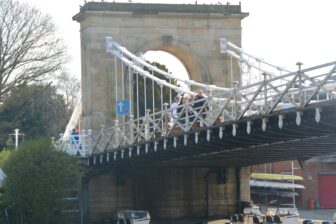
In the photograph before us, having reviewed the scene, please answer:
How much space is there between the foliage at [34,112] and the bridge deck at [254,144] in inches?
423

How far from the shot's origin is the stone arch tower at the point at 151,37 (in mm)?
56844

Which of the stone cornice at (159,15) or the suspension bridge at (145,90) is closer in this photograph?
the suspension bridge at (145,90)

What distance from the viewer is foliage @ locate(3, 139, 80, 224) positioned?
4862cm

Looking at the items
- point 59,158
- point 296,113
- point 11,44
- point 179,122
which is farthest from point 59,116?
point 296,113

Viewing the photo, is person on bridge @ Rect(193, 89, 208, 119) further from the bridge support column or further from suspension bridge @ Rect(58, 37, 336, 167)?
the bridge support column

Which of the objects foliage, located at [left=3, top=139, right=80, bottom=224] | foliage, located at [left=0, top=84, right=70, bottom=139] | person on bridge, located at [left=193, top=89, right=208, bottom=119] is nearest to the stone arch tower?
foliage, located at [left=0, top=84, right=70, bottom=139]

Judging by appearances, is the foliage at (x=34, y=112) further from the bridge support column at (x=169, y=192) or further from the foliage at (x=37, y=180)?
the foliage at (x=37, y=180)

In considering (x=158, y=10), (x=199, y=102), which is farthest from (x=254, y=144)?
(x=158, y=10)

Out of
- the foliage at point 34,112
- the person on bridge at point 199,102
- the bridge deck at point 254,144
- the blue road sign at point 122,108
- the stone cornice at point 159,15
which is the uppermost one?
the stone cornice at point 159,15

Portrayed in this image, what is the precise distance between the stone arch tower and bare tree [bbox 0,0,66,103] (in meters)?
2.55

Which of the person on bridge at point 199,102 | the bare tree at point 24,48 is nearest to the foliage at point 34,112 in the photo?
the bare tree at point 24,48

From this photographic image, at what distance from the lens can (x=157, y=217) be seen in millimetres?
57625

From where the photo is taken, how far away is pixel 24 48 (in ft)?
194

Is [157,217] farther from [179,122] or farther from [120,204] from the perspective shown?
[179,122]
